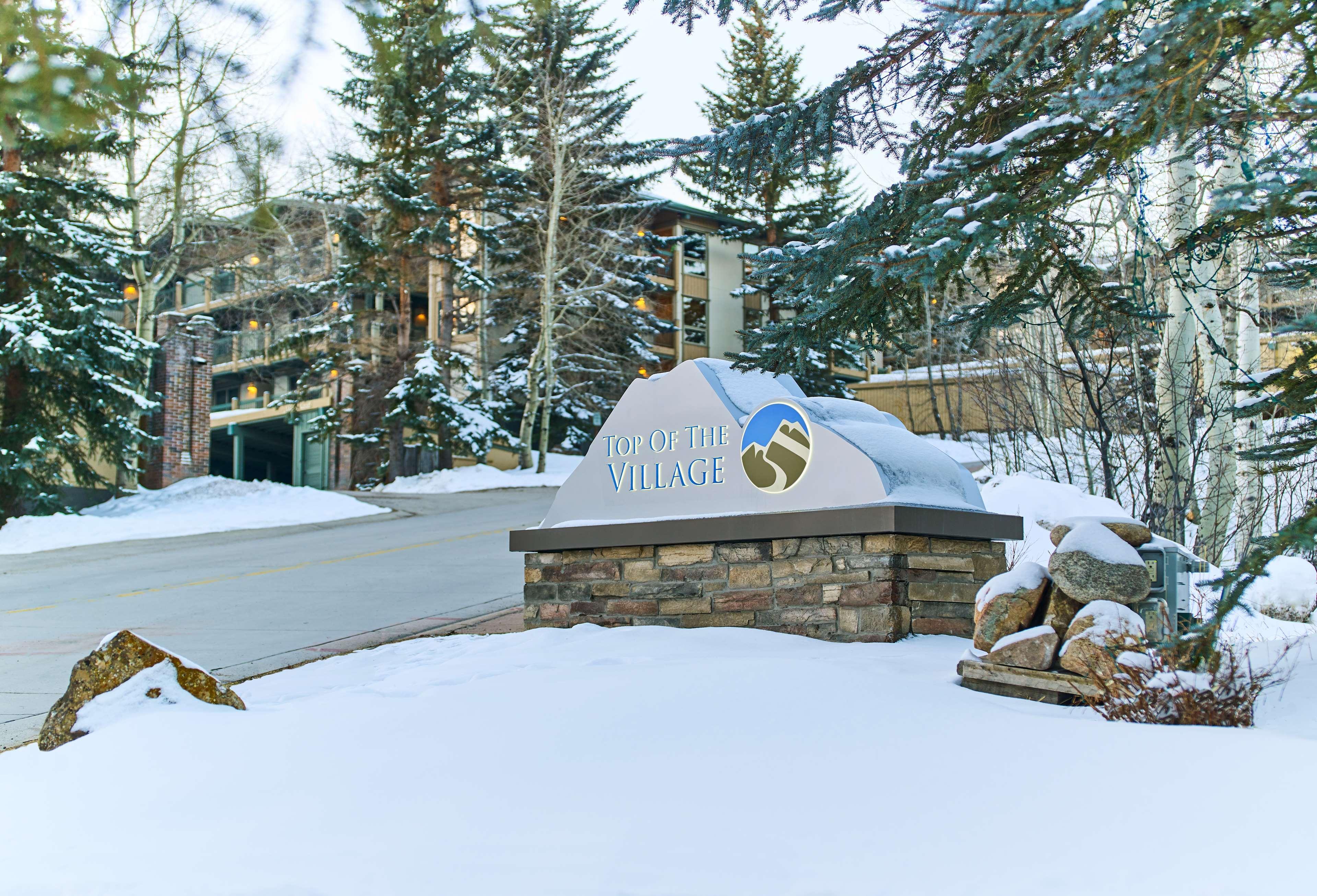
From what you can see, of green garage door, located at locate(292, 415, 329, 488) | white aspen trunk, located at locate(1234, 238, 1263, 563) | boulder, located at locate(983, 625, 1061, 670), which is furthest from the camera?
green garage door, located at locate(292, 415, 329, 488)

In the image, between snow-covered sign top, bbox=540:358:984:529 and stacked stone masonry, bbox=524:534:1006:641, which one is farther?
snow-covered sign top, bbox=540:358:984:529

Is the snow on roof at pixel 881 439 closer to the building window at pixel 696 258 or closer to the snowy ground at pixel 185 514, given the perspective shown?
the snowy ground at pixel 185 514

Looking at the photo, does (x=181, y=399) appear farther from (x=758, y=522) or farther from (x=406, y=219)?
(x=758, y=522)

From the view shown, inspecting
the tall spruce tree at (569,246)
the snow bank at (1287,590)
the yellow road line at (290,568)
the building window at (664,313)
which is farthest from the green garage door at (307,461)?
the snow bank at (1287,590)

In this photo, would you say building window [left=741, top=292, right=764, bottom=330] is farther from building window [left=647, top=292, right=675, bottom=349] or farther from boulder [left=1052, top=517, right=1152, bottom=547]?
boulder [left=1052, top=517, right=1152, bottom=547]

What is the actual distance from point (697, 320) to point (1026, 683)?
36.4m

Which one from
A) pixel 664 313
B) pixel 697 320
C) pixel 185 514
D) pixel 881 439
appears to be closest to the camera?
pixel 881 439

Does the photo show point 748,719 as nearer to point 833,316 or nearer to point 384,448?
point 833,316

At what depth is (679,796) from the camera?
13.1 feet

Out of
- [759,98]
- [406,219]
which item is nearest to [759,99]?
[759,98]

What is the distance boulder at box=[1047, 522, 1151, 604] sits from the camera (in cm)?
517

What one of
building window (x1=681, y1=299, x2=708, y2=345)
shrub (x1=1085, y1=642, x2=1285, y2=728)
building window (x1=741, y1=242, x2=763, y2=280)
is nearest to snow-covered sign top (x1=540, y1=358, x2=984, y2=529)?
shrub (x1=1085, y1=642, x2=1285, y2=728)

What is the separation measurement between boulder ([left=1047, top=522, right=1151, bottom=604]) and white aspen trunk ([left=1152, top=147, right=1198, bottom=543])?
4751 mm

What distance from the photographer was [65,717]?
5246 millimetres
